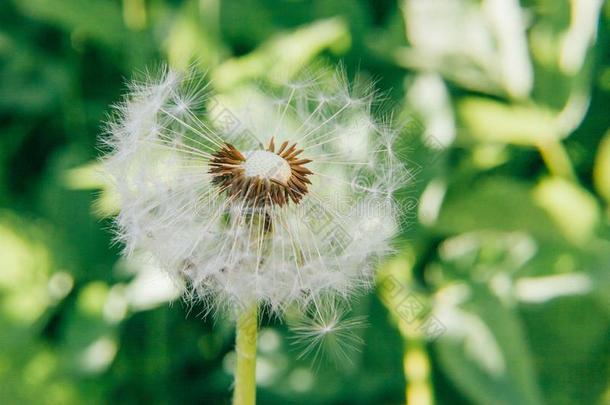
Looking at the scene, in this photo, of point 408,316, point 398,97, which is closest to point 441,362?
point 408,316

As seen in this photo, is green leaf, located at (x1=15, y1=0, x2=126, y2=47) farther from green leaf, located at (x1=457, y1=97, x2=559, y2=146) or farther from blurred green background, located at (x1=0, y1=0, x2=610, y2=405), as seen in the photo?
green leaf, located at (x1=457, y1=97, x2=559, y2=146)

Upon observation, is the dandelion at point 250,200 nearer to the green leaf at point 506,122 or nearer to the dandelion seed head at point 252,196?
the dandelion seed head at point 252,196

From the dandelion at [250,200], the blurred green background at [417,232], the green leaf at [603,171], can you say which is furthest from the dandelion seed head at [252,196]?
the green leaf at [603,171]

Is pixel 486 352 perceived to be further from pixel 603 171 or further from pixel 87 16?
pixel 87 16

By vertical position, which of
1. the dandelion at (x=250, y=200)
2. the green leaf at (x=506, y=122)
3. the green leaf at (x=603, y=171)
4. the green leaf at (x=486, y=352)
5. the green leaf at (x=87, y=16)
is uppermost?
the green leaf at (x=87, y=16)

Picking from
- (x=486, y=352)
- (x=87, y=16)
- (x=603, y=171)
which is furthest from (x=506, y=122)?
(x=87, y=16)

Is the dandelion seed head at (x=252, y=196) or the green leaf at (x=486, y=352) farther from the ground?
the dandelion seed head at (x=252, y=196)
